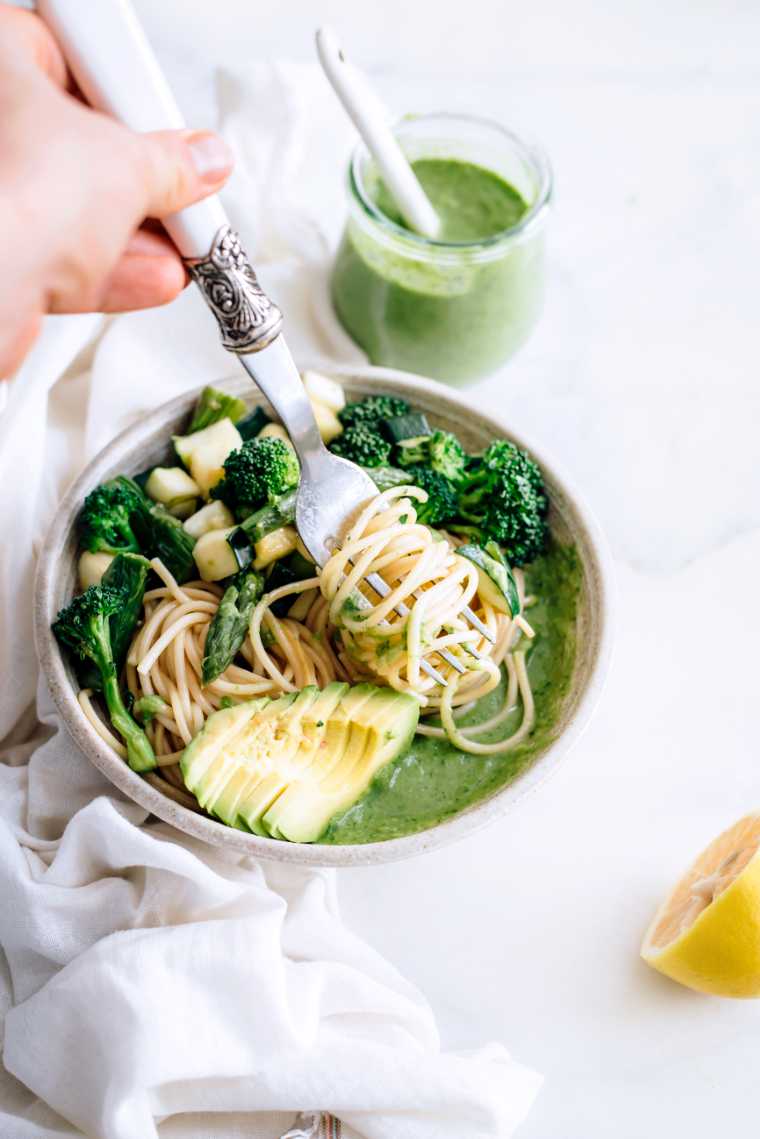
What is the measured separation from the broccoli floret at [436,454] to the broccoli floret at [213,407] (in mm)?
509

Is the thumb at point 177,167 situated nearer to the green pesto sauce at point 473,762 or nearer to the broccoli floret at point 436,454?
the broccoli floret at point 436,454

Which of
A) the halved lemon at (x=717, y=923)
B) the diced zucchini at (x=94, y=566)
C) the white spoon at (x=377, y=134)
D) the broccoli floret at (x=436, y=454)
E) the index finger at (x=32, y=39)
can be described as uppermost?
the index finger at (x=32, y=39)

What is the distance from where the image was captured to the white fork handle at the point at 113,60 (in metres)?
2.59

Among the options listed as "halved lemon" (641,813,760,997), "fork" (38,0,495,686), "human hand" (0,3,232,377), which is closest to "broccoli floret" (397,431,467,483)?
"fork" (38,0,495,686)

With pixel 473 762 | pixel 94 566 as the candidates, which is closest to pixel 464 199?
pixel 94 566

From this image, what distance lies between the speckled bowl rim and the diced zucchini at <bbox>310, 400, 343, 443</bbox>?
0.16 meters

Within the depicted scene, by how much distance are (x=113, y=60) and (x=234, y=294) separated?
1.92 ft

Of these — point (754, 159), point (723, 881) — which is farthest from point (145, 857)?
point (754, 159)

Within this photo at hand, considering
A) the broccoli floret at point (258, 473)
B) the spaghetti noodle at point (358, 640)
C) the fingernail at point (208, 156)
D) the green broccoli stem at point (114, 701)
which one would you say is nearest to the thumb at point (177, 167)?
the fingernail at point (208, 156)

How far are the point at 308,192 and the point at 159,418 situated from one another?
1.37m

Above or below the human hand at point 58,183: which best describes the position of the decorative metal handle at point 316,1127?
below

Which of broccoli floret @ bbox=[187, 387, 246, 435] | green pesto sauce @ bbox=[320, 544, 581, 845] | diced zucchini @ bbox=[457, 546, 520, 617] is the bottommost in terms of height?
green pesto sauce @ bbox=[320, 544, 581, 845]

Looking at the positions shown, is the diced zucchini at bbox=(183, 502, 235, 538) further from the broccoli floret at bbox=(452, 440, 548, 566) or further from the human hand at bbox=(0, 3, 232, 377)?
the human hand at bbox=(0, 3, 232, 377)

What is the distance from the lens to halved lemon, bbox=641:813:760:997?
3078 millimetres
